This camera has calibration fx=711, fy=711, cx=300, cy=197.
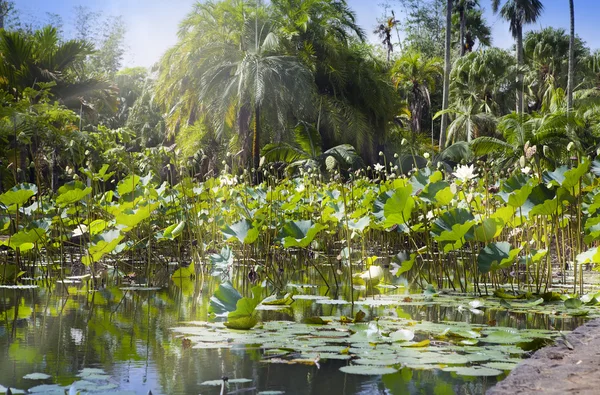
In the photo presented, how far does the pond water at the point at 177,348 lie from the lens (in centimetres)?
172

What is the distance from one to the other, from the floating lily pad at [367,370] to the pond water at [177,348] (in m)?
0.01

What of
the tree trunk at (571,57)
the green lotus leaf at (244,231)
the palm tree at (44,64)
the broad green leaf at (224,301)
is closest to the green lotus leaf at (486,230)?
the green lotus leaf at (244,231)

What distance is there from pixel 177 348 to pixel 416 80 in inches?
984

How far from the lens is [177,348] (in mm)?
2176

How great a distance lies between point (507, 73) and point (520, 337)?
80.2 ft

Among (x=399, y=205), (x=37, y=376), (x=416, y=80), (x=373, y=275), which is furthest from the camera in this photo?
(x=416, y=80)

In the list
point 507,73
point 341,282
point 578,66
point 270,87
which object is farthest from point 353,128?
point 341,282

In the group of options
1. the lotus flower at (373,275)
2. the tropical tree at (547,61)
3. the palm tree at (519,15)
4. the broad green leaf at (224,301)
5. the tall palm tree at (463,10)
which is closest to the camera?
the broad green leaf at (224,301)

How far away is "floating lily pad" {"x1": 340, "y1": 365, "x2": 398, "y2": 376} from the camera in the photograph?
1818 millimetres

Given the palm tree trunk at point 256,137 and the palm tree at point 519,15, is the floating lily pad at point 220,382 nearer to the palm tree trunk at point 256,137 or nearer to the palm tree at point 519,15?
the palm tree trunk at point 256,137

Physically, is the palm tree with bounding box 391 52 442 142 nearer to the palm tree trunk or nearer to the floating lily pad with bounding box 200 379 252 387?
the palm tree trunk

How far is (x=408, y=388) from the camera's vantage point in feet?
5.60

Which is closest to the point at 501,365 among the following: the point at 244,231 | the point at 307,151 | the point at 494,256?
the point at 494,256

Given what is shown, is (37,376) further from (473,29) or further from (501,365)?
(473,29)
